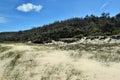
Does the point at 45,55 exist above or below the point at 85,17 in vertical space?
below

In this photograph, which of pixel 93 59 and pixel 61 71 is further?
pixel 93 59

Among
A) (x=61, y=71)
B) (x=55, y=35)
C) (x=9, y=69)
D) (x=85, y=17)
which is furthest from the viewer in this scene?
(x=85, y=17)

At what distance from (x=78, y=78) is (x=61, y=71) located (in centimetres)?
307

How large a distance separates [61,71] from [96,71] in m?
3.88

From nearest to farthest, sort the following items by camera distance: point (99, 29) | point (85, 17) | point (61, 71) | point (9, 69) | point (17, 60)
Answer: point (61, 71)
point (9, 69)
point (17, 60)
point (99, 29)
point (85, 17)

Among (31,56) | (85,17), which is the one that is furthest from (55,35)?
(31,56)

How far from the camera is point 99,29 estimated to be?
111 meters

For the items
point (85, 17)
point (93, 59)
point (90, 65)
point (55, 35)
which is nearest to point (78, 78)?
point (90, 65)

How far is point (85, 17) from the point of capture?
173625 mm

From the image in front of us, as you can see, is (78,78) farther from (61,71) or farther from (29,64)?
(29,64)

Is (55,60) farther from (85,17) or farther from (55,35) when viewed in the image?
(85,17)

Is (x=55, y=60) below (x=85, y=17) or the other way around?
below

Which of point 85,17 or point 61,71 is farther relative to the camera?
point 85,17

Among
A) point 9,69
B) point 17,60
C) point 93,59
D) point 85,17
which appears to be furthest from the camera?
point 85,17
